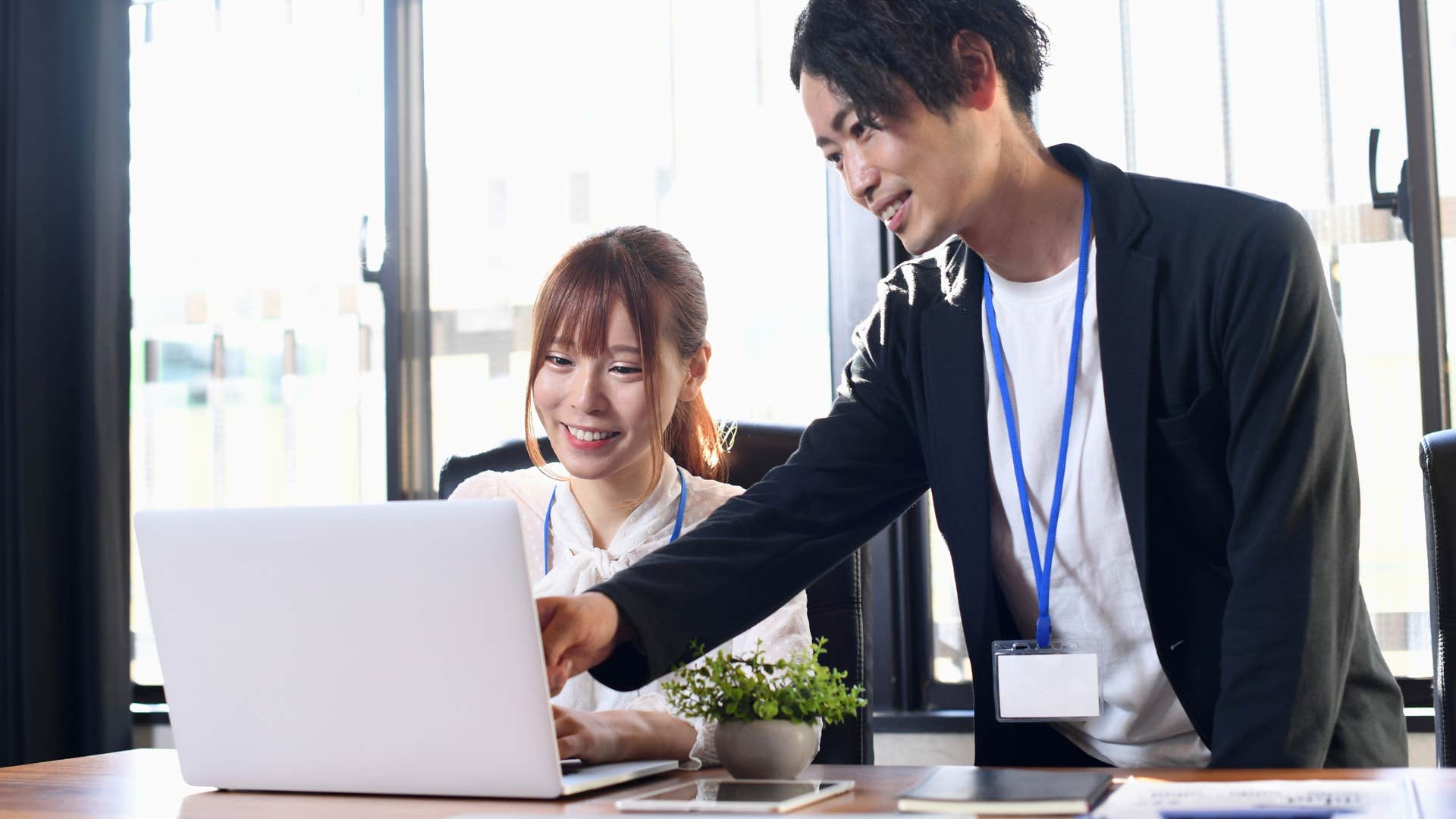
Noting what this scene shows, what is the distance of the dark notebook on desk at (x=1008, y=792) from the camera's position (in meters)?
0.96

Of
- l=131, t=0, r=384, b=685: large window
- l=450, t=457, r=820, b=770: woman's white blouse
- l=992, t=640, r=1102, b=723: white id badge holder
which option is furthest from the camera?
l=131, t=0, r=384, b=685: large window

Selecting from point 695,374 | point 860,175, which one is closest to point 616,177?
point 695,374

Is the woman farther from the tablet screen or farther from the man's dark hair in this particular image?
the tablet screen

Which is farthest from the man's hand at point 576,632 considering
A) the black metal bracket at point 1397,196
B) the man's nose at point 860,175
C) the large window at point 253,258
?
the large window at point 253,258

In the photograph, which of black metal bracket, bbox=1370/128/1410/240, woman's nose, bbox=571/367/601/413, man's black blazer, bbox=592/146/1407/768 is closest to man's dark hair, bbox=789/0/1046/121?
man's black blazer, bbox=592/146/1407/768

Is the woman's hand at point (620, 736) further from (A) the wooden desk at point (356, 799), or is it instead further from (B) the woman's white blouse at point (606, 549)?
(B) the woman's white blouse at point (606, 549)

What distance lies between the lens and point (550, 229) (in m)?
3.11

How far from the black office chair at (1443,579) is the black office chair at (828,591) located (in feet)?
2.16

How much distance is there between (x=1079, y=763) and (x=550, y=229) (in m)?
1.94

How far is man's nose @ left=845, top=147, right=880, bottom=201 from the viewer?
1.48 m

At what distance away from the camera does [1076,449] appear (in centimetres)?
151

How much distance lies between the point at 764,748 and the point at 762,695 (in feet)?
0.15

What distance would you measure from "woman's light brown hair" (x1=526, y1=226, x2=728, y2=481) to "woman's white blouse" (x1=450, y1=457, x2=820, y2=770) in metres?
0.05

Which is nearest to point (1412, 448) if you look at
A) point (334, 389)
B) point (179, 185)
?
point (334, 389)
